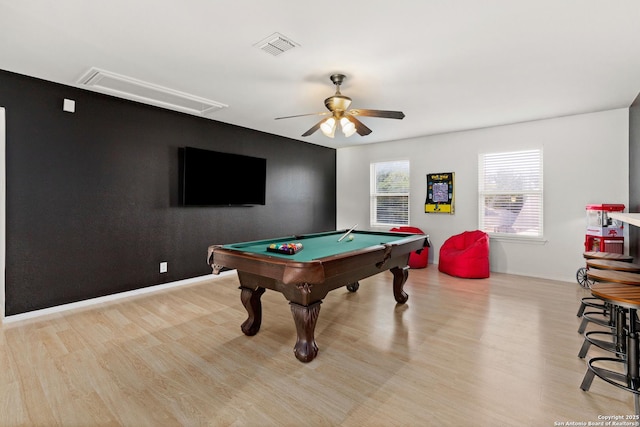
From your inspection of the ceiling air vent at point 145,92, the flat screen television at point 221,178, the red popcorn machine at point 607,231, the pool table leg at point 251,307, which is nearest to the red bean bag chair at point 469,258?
the red popcorn machine at point 607,231

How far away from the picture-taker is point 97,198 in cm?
367

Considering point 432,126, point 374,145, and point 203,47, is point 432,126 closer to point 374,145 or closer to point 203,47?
point 374,145

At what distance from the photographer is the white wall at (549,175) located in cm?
430

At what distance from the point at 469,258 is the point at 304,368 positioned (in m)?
3.55

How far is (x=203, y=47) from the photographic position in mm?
2646

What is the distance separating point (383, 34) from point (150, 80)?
2436 mm

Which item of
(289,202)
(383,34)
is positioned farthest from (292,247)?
(289,202)

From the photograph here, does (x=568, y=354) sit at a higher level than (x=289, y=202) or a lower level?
lower

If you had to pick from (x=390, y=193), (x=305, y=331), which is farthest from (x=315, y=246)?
(x=390, y=193)

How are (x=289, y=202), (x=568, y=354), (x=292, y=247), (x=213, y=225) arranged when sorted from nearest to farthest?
(x=568, y=354) < (x=292, y=247) < (x=213, y=225) < (x=289, y=202)

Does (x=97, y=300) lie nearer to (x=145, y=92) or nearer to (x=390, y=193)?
(x=145, y=92)

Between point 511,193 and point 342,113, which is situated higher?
point 342,113

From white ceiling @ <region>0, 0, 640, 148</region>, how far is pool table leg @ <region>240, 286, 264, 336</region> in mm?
2091

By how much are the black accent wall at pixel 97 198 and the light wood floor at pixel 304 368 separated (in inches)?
19.7
